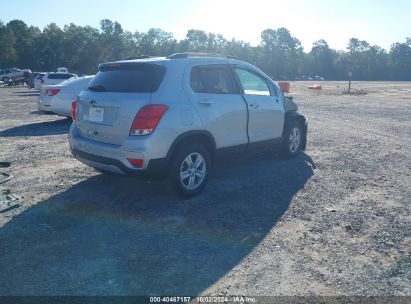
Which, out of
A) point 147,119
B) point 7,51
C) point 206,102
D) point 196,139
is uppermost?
point 7,51

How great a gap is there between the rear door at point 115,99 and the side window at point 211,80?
0.56 m

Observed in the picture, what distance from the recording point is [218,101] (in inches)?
225

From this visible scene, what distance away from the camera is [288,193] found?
19.1ft

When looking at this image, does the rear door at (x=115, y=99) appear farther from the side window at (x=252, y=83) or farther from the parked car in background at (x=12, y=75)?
the parked car in background at (x=12, y=75)

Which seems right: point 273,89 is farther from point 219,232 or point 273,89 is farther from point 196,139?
point 219,232

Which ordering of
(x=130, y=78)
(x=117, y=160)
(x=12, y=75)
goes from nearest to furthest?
(x=117, y=160), (x=130, y=78), (x=12, y=75)

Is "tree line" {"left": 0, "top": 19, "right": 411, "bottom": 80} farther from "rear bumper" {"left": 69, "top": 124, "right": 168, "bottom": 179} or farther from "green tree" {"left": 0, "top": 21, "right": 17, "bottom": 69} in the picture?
"rear bumper" {"left": 69, "top": 124, "right": 168, "bottom": 179}

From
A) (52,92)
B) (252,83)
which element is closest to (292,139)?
(252,83)

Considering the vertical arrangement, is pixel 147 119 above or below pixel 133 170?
above

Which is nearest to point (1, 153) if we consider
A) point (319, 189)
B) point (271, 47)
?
point (319, 189)

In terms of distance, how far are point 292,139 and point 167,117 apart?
12.0 ft

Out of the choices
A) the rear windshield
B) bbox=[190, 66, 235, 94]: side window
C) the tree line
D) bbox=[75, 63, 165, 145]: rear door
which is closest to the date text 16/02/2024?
bbox=[75, 63, 165, 145]: rear door

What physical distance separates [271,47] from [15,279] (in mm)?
115088

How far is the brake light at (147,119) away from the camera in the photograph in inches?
189
